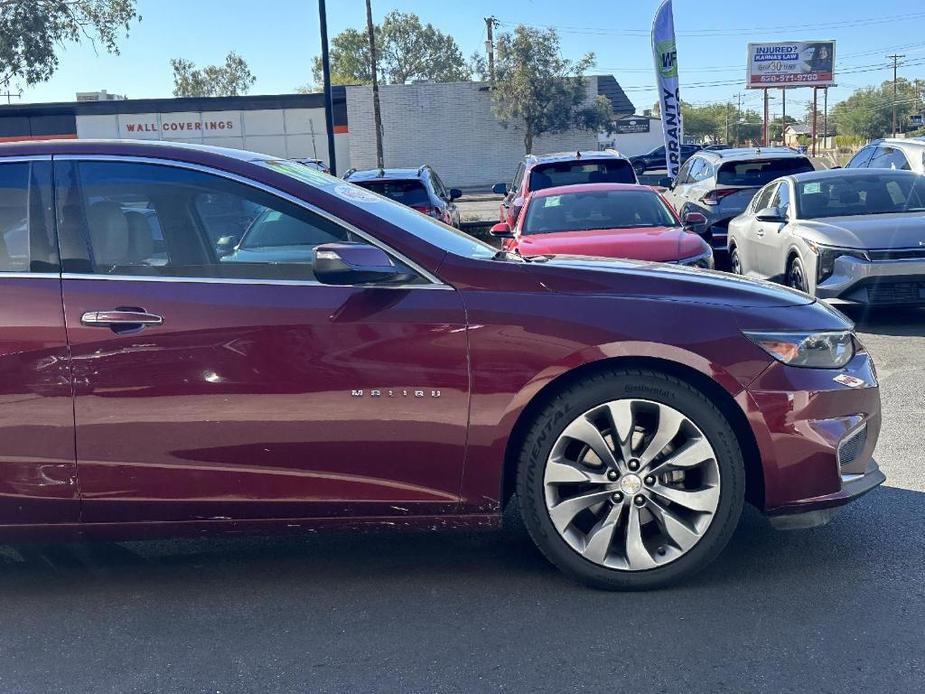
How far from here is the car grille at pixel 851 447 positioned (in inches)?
140

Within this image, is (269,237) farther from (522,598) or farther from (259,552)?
(522,598)

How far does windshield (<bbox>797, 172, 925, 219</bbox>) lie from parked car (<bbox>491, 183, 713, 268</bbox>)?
60.3 inches

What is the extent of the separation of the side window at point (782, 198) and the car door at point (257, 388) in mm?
7266

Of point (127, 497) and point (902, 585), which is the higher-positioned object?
point (127, 497)

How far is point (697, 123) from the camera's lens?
355ft

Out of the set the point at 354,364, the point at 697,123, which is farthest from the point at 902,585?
the point at 697,123

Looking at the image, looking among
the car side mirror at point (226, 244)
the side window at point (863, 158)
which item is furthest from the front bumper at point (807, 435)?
the side window at point (863, 158)

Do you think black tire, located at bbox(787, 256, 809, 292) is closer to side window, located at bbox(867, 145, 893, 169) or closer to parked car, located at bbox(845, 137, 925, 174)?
parked car, located at bbox(845, 137, 925, 174)

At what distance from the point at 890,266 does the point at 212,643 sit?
22.8 ft

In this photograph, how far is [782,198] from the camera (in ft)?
33.0

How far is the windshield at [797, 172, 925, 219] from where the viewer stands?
941cm

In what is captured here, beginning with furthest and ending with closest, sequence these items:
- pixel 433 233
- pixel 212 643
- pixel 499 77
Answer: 1. pixel 499 77
2. pixel 433 233
3. pixel 212 643

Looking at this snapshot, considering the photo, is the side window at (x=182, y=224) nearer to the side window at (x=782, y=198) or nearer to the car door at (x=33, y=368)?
the car door at (x=33, y=368)

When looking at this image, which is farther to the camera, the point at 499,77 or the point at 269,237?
the point at 499,77
